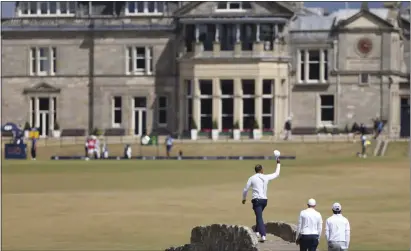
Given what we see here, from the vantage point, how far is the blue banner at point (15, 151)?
75.3 meters

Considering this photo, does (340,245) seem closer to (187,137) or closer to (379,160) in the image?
(379,160)

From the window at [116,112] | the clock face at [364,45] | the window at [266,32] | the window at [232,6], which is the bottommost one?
the window at [116,112]

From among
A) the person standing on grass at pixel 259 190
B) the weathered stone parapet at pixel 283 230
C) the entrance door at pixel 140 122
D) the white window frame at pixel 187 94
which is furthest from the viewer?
the entrance door at pixel 140 122

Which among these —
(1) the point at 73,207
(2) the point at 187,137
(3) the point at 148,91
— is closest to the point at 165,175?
(1) the point at 73,207

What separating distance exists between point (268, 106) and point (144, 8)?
1230 cm

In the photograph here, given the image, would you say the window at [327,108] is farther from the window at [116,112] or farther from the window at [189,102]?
the window at [116,112]

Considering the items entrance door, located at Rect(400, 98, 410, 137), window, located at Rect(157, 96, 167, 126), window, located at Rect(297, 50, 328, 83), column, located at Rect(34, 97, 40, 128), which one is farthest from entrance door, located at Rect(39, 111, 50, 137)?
entrance door, located at Rect(400, 98, 410, 137)

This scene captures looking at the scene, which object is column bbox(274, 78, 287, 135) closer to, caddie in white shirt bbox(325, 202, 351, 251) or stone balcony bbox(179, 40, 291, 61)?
stone balcony bbox(179, 40, 291, 61)

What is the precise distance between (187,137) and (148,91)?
22.5 feet

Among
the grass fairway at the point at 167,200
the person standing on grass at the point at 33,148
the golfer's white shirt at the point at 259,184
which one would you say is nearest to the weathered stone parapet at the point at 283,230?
the golfer's white shirt at the point at 259,184

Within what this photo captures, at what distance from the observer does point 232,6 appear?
285 feet

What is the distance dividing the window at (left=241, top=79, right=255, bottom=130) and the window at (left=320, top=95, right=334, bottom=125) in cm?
564

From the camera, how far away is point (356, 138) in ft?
260

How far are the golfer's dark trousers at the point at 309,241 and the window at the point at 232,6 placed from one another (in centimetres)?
6618
